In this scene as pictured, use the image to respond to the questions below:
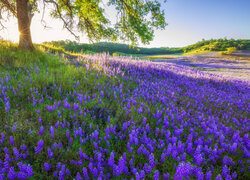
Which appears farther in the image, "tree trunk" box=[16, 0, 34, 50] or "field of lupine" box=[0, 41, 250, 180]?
"tree trunk" box=[16, 0, 34, 50]

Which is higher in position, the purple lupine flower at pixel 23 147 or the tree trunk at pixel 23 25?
the tree trunk at pixel 23 25

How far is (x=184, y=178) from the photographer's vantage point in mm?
1534

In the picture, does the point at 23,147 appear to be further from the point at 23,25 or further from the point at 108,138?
the point at 23,25

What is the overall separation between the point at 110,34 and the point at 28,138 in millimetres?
9980

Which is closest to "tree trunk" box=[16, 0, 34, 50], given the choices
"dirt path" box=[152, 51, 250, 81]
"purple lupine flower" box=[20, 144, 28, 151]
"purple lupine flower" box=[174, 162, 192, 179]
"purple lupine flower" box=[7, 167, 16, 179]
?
"purple lupine flower" box=[20, 144, 28, 151]

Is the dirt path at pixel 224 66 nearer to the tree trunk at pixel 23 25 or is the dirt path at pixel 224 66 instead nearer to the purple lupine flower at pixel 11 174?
the purple lupine flower at pixel 11 174

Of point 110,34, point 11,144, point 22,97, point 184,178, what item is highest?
point 110,34

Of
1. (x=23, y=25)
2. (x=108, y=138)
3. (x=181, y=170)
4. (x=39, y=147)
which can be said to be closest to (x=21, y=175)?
(x=39, y=147)

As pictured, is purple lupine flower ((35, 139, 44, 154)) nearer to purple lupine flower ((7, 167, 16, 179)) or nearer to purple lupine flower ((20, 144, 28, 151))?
purple lupine flower ((20, 144, 28, 151))

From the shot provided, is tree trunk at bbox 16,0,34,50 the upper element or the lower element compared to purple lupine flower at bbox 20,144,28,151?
upper

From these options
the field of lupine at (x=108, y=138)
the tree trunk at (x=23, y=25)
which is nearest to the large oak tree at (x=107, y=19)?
the tree trunk at (x=23, y=25)

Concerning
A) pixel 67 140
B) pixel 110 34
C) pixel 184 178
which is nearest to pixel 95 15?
pixel 110 34

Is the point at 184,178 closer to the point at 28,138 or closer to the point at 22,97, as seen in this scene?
the point at 28,138

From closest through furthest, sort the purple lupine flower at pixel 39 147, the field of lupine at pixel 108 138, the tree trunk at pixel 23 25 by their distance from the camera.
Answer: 1. the field of lupine at pixel 108 138
2. the purple lupine flower at pixel 39 147
3. the tree trunk at pixel 23 25
